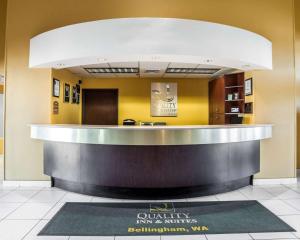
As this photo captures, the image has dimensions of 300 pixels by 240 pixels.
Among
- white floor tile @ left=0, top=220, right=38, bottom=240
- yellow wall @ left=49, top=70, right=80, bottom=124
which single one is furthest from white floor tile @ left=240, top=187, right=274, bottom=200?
yellow wall @ left=49, top=70, right=80, bottom=124

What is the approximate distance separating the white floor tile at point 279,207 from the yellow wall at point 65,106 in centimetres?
414

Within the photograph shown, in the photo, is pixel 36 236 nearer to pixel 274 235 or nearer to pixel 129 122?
pixel 274 235

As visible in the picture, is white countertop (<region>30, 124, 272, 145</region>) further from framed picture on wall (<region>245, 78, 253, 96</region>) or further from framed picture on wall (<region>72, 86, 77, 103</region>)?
framed picture on wall (<region>72, 86, 77, 103</region>)

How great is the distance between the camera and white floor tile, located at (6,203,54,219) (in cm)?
306

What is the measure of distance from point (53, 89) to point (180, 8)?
3.00 m

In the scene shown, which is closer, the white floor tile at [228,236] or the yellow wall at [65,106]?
the white floor tile at [228,236]

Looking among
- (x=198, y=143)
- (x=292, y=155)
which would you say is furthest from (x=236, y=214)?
(x=292, y=155)

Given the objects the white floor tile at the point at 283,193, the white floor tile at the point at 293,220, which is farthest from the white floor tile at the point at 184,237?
the white floor tile at the point at 283,193

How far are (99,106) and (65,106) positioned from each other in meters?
1.94

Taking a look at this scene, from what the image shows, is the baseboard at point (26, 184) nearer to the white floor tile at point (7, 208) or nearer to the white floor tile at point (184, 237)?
the white floor tile at point (7, 208)

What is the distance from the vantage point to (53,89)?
179 inches

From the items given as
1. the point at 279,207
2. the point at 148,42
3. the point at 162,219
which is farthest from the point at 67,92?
the point at 279,207

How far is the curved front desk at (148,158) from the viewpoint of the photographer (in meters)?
3.40

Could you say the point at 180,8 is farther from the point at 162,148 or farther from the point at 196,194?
the point at 196,194
